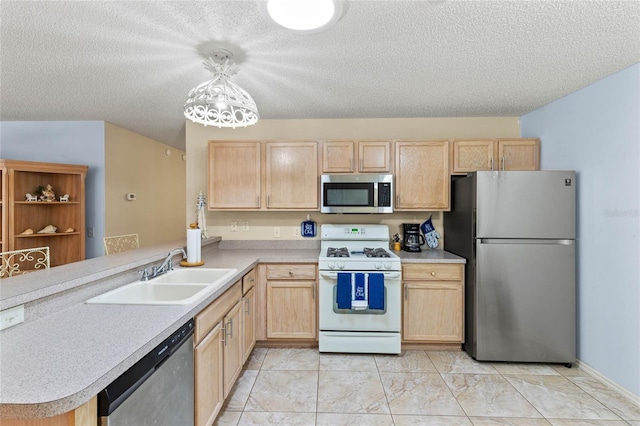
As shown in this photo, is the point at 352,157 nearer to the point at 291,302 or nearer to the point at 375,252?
the point at 375,252

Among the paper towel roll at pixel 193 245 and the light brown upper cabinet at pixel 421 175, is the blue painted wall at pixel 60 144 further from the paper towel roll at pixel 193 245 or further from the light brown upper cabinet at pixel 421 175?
the light brown upper cabinet at pixel 421 175

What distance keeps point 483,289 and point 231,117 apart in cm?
247

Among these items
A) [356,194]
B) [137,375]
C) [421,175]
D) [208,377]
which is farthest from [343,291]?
[137,375]

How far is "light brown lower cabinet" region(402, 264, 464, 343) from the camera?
2.72 m

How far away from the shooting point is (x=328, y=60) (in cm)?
200

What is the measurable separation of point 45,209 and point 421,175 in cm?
431

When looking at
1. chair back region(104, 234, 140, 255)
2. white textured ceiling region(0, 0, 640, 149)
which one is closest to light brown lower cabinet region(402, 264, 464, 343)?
white textured ceiling region(0, 0, 640, 149)

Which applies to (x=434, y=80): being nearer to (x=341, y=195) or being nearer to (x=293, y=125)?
(x=341, y=195)

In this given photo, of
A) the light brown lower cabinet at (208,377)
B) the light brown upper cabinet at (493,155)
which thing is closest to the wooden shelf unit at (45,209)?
the light brown lower cabinet at (208,377)

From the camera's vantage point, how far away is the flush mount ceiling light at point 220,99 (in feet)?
5.78

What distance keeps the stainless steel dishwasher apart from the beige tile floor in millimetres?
727

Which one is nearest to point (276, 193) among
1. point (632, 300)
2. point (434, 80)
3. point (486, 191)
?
point (434, 80)

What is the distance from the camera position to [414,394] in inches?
84.2

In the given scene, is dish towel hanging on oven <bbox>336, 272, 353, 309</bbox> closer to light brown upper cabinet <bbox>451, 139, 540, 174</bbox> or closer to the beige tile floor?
the beige tile floor
